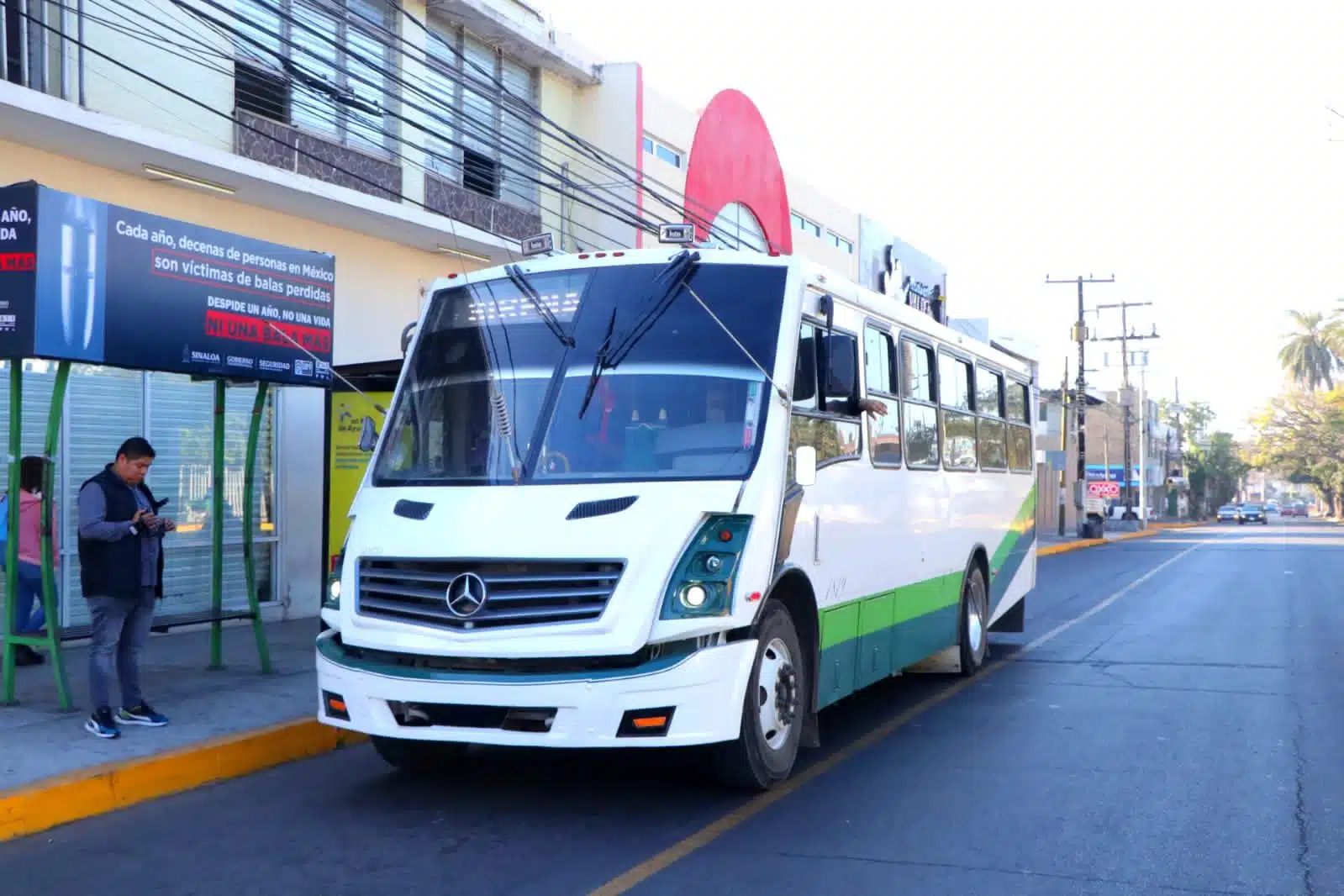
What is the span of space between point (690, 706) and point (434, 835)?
4.33 ft

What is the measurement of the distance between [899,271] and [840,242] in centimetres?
447

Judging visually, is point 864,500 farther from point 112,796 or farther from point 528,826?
point 112,796

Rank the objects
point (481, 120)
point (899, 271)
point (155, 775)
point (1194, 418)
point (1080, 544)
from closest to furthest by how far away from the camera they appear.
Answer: point (155, 775), point (481, 120), point (899, 271), point (1080, 544), point (1194, 418)

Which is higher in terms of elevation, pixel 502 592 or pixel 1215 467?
pixel 1215 467

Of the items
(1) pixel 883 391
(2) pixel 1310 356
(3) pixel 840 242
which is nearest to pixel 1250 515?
(2) pixel 1310 356

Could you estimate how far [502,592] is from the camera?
617 cm

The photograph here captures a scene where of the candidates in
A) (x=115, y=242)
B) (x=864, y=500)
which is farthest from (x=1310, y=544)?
(x=115, y=242)

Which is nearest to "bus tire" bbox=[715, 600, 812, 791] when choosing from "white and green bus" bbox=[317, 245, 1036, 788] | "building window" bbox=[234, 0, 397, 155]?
"white and green bus" bbox=[317, 245, 1036, 788]

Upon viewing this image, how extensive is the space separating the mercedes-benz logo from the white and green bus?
0.01 m

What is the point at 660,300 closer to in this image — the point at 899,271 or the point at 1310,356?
the point at 899,271

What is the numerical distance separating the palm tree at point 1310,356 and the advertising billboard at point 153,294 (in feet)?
297

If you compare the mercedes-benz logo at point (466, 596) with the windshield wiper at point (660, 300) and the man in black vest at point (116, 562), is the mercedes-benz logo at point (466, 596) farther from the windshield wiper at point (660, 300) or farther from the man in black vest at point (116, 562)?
the man in black vest at point (116, 562)

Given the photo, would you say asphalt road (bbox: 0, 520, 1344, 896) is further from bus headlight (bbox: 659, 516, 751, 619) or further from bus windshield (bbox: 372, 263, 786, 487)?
bus windshield (bbox: 372, 263, 786, 487)

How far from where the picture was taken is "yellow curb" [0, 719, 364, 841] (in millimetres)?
6281
